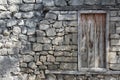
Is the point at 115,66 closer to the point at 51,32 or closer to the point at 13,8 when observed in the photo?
the point at 51,32

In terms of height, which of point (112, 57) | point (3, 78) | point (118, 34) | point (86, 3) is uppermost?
point (86, 3)

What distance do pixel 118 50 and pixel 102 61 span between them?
423 millimetres

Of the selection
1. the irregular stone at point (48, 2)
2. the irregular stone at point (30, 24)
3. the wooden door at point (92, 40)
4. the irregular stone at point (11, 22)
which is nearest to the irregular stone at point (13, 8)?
the irregular stone at point (11, 22)

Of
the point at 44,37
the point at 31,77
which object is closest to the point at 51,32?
the point at 44,37

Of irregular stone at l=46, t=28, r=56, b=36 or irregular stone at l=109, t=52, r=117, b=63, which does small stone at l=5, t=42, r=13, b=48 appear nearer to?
irregular stone at l=46, t=28, r=56, b=36

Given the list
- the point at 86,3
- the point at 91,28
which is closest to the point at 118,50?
the point at 91,28

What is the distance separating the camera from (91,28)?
607cm

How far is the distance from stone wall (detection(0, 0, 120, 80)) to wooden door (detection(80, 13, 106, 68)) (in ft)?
0.53

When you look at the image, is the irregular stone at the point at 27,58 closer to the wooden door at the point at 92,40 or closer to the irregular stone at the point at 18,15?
the irregular stone at the point at 18,15

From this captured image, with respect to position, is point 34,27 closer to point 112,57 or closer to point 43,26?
point 43,26

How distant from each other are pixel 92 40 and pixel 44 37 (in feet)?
3.45

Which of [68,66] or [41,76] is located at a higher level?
[68,66]

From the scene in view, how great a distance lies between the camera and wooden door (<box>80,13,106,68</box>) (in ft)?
19.8

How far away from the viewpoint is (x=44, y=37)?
6027 mm
